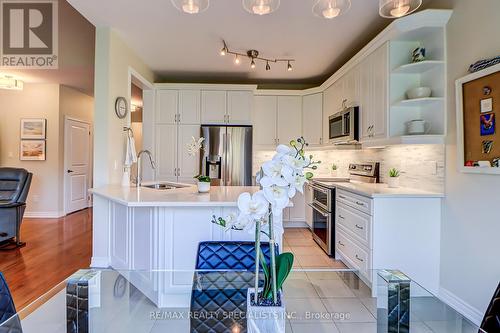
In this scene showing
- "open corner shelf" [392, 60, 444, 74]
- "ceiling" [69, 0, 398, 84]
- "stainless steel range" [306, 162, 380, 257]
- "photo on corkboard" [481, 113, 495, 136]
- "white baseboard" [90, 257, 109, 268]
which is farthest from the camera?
"stainless steel range" [306, 162, 380, 257]

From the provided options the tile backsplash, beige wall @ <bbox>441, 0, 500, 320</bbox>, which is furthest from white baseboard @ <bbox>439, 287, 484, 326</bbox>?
the tile backsplash

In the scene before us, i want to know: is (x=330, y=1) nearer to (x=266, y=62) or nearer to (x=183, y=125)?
(x=266, y=62)

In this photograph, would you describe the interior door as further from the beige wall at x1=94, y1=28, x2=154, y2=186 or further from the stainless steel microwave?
the stainless steel microwave

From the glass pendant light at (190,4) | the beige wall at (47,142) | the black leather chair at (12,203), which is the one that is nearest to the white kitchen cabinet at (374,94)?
the glass pendant light at (190,4)

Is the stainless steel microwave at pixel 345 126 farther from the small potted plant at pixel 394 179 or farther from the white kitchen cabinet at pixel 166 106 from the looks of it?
the white kitchen cabinet at pixel 166 106

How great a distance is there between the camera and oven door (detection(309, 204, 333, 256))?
3.51 metres

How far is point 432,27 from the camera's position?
8.16ft

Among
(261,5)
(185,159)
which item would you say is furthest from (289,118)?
(261,5)

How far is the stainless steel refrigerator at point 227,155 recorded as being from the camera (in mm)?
4648

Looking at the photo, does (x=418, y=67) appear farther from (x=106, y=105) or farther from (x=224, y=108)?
(x=106, y=105)

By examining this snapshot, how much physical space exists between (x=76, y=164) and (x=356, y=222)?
5988 mm

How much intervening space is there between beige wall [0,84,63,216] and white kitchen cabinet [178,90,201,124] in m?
2.78

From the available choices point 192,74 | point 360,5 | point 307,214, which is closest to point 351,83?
point 360,5

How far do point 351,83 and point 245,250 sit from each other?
9.30 ft
